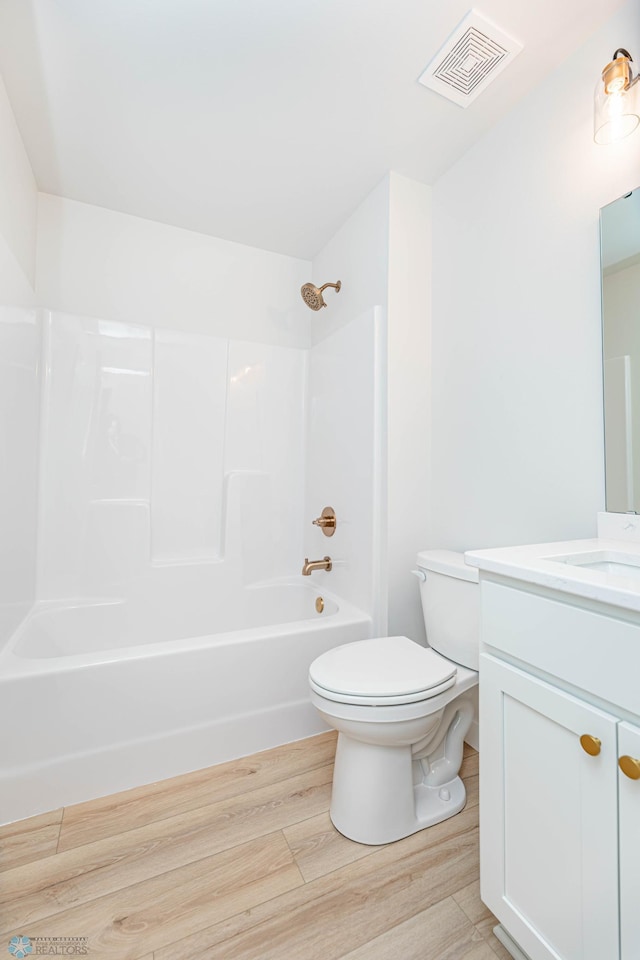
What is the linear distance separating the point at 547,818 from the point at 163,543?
6.15ft

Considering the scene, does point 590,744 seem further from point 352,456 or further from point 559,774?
point 352,456

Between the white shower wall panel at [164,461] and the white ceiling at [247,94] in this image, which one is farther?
the white shower wall panel at [164,461]

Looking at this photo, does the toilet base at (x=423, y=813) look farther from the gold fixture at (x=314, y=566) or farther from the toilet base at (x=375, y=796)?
the gold fixture at (x=314, y=566)

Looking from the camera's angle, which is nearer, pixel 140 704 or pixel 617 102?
pixel 617 102

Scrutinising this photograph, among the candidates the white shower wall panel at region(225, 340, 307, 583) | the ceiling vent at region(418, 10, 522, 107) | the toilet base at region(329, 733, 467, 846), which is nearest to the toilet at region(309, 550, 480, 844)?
the toilet base at region(329, 733, 467, 846)

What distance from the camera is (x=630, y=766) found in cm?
60

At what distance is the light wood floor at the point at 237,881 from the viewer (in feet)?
3.01

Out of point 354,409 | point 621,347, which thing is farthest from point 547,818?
point 354,409

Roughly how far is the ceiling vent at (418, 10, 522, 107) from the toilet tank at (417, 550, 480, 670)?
60.9 inches

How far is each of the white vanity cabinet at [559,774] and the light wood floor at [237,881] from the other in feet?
0.74

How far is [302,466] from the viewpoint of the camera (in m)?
2.47

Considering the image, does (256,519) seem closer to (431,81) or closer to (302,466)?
(302,466)

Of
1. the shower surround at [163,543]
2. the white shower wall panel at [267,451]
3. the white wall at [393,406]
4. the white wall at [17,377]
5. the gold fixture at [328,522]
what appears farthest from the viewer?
the white shower wall panel at [267,451]

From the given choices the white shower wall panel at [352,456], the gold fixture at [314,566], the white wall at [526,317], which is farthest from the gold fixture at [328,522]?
the white wall at [526,317]
